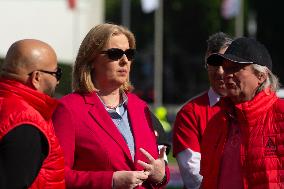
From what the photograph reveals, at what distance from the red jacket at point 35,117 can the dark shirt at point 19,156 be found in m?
0.03

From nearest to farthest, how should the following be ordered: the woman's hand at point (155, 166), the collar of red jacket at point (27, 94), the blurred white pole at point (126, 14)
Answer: the collar of red jacket at point (27, 94) < the woman's hand at point (155, 166) < the blurred white pole at point (126, 14)

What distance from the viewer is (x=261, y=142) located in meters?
4.68

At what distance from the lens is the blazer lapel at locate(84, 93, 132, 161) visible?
5.21m

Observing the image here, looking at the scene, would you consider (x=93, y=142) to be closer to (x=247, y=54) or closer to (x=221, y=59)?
(x=221, y=59)

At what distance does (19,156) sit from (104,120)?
1273 millimetres

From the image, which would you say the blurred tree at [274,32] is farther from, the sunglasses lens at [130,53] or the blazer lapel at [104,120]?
the blazer lapel at [104,120]

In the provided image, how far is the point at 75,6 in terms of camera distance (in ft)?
117

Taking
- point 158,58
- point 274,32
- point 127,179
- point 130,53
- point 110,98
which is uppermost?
point 130,53

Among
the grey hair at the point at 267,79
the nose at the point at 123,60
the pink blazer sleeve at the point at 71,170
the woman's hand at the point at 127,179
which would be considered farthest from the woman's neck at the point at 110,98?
the grey hair at the point at 267,79

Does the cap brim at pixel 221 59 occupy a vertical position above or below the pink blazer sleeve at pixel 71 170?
above

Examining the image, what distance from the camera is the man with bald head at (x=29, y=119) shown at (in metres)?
4.06

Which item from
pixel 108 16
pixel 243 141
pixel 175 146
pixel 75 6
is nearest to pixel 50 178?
pixel 243 141

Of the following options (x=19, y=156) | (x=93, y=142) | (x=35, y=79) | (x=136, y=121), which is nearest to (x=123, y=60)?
(x=136, y=121)

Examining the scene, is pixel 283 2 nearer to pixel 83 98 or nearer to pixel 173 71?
pixel 173 71
